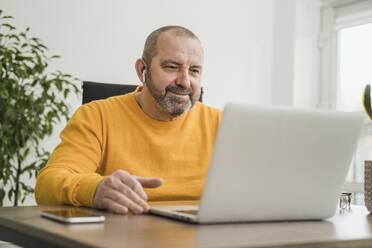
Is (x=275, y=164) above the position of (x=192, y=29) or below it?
below

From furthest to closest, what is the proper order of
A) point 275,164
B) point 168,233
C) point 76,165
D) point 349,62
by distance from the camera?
point 349,62 → point 76,165 → point 275,164 → point 168,233

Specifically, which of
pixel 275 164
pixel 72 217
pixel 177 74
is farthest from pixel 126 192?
pixel 177 74

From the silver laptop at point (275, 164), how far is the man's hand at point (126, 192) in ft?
0.14

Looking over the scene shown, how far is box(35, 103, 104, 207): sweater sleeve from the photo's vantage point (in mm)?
1174

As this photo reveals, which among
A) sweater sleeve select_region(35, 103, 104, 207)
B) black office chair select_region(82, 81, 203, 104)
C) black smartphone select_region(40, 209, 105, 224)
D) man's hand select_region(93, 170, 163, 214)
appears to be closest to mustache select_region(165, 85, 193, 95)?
sweater sleeve select_region(35, 103, 104, 207)

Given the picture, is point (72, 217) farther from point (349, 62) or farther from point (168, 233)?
point (349, 62)

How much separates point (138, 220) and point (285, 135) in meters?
0.33

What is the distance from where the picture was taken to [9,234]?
0.95 m

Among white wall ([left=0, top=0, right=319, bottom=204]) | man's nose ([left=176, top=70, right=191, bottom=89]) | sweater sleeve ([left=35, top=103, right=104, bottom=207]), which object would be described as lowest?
sweater sleeve ([left=35, top=103, right=104, bottom=207])

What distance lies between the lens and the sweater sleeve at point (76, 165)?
46.2 inches

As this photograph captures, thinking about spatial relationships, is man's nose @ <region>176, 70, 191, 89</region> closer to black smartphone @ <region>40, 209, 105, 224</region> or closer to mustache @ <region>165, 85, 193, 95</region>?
mustache @ <region>165, 85, 193, 95</region>

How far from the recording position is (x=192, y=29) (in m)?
3.72

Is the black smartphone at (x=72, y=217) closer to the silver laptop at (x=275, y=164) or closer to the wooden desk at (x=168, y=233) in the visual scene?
the wooden desk at (x=168, y=233)

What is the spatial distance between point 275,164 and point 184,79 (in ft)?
2.35
